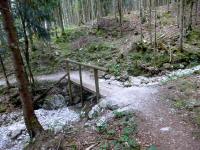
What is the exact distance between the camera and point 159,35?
15688 mm

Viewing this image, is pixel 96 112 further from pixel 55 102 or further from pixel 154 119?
pixel 55 102

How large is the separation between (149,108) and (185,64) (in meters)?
5.94

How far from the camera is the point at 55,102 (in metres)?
11.6

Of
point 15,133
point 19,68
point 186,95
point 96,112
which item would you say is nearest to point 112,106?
point 96,112

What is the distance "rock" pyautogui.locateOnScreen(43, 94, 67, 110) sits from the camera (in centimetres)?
1148

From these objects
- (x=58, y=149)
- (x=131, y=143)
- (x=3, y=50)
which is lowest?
(x=58, y=149)

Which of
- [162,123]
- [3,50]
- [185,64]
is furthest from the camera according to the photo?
[3,50]

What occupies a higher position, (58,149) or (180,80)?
(180,80)

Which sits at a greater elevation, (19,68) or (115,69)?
(19,68)

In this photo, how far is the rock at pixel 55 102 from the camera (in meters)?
11.5

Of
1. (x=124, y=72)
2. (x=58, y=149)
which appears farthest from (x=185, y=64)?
(x=58, y=149)

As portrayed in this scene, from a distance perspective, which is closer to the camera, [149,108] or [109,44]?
[149,108]

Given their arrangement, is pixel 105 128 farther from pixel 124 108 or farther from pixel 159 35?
pixel 159 35

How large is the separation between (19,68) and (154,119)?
158 inches
